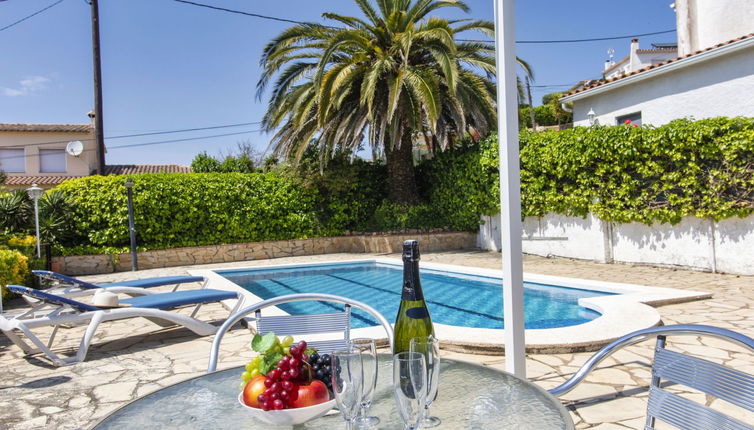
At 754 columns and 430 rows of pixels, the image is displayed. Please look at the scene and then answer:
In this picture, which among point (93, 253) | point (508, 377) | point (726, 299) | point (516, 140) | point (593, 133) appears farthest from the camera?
point (93, 253)

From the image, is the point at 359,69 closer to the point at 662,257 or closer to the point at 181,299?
the point at 662,257

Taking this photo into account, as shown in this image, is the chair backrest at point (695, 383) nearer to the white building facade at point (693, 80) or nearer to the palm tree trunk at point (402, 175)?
the white building facade at point (693, 80)

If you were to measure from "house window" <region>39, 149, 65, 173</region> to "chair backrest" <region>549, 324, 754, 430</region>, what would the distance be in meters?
30.4

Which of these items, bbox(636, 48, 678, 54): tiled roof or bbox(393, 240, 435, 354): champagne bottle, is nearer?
bbox(393, 240, 435, 354): champagne bottle

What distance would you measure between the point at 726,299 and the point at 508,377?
5.24 metres

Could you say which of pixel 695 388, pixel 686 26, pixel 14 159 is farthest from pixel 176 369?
pixel 14 159

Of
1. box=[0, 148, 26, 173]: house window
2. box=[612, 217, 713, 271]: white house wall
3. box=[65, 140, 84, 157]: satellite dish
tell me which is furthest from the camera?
box=[0, 148, 26, 173]: house window

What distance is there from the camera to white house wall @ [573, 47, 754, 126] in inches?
409

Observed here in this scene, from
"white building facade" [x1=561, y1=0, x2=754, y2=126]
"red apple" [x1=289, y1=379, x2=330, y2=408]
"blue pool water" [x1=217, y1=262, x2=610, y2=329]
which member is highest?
"white building facade" [x1=561, y1=0, x2=754, y2=126]

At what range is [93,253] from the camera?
447 inches

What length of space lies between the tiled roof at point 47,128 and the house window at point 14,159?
118 centimetres

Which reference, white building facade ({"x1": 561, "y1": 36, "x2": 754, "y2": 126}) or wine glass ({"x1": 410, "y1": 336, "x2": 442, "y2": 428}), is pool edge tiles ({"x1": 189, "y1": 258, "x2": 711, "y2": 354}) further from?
white building facade ({"x1": 561, "y1": 36, "x2": 754, "y2": 126})

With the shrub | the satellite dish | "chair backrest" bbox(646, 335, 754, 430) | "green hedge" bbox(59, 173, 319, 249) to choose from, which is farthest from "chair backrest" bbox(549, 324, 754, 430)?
the satellite dish

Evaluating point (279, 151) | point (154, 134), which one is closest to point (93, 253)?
point (279, 151)
